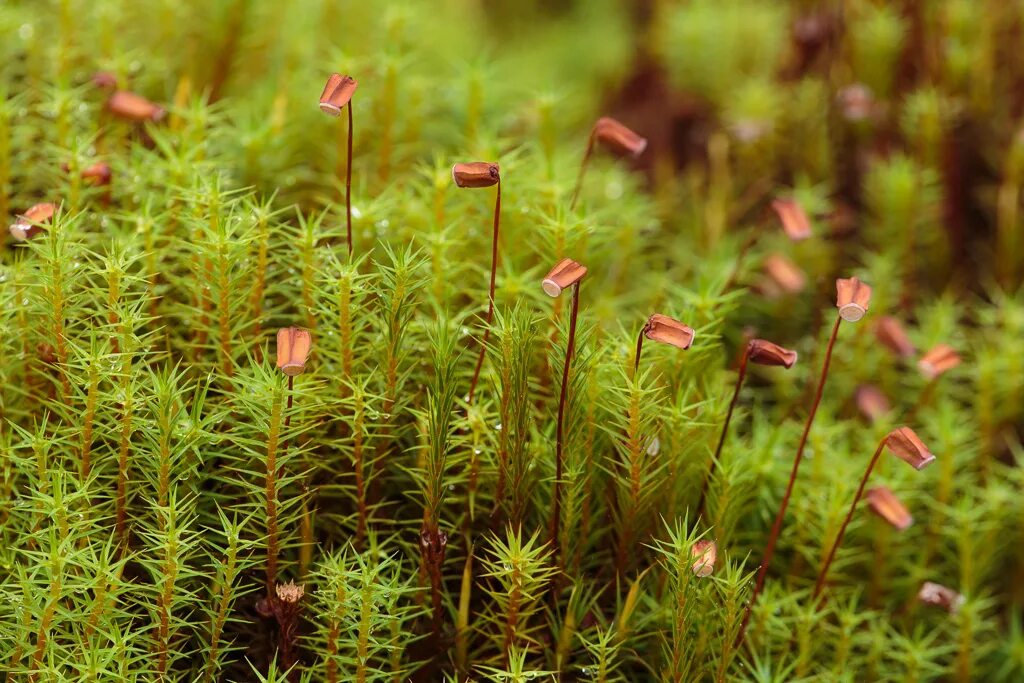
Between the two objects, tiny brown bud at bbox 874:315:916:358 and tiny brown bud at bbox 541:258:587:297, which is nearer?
tiny brown bud at bbox 541:258:587:297

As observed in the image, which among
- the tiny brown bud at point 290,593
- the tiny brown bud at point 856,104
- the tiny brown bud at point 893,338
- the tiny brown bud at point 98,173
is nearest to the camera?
the tiny brown bud at point 290,593

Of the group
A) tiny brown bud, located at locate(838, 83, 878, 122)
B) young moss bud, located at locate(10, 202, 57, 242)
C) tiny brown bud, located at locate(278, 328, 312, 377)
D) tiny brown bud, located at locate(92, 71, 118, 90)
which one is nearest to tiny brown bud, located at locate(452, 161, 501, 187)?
tiny brown bud, located at locate(278, 328, 312, 377)

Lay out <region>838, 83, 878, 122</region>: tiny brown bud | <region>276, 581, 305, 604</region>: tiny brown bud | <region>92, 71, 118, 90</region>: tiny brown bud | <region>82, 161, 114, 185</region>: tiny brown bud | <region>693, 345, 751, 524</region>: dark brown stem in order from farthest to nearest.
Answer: <region>838, 83, 878, 122</region>: tiny brown bud → <region>92, 71, 118, 90</region>: tiny brown bud → <region>82, 161, 114, 185</region>: tiny brown bud → <region>693, 345, 751, 524</region>: dark brown stem → <region>276, 581, 305, 604</region>: tiny brown bud

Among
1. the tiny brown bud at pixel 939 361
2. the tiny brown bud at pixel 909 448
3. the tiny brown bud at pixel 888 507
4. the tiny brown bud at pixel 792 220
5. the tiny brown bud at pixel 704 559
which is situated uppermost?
the tiny brown bud at pixel 792 220

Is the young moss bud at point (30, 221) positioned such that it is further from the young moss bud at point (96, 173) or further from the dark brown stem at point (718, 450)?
the dark brown stem at point (718, 450)

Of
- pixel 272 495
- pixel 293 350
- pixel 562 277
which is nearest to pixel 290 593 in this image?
pixel 272 495

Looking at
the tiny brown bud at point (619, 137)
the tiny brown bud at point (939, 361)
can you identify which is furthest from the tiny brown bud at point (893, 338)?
the tiny brown bud at point (619, 137)

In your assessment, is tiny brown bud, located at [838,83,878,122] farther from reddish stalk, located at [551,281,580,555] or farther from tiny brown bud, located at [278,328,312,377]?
tiny brown bud, located at [278,328,312,377]

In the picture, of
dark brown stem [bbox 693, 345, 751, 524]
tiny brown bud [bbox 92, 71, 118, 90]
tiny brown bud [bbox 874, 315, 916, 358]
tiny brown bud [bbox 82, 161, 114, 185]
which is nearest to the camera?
dark brown stem [bbox 693, 345, 751, 524]
